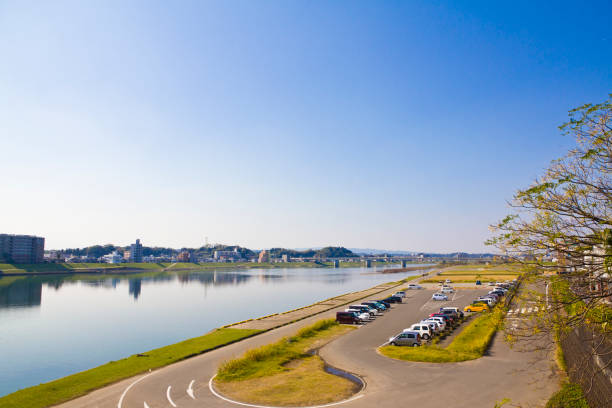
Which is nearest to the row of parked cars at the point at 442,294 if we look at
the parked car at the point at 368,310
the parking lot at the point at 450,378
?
the parked car at the point at 368,310

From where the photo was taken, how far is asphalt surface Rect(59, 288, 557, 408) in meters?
17.7

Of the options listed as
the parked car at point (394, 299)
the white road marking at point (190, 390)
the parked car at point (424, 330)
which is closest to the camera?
the white road marking at point (190, 390)

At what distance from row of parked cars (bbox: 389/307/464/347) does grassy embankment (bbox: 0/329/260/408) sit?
44.9ft

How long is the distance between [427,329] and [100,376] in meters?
23.4

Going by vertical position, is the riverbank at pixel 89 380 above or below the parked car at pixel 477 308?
below

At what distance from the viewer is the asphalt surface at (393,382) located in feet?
58.1

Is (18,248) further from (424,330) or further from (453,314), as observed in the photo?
(424,330)

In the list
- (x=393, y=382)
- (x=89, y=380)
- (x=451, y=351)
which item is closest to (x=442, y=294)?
(x=451, y=351)

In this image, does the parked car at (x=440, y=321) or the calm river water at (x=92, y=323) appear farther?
the parked car at (x=440, y=321)

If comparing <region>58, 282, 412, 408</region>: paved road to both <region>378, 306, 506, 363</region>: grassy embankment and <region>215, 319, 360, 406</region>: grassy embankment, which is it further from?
<region>378, 306, 506, 363</region>: grassy embankment

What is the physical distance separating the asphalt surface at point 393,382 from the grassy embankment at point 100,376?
1017 mm

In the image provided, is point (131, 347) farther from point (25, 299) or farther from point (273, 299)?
point (25, 299)

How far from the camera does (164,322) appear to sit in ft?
174

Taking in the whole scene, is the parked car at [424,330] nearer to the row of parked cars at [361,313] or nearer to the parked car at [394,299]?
the row of parked cars at [361,313]
